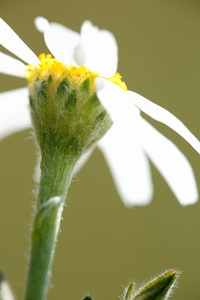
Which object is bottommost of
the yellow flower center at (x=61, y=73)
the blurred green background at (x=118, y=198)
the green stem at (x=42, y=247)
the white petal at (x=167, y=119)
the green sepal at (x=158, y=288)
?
the green sepal at (x=158, y=288)

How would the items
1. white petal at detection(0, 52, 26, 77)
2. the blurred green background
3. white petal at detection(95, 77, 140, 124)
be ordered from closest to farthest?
white petal at detection(95, 77, 140, 124) < white petal at detection(0, 52, 26, 77) < the blurred green background

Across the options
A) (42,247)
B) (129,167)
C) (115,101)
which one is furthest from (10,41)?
(129,167)

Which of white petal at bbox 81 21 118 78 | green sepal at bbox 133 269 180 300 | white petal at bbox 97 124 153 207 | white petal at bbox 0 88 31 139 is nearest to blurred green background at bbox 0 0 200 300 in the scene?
white petal at bbox 97 124 153 207

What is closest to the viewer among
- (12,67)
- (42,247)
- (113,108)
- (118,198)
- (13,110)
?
(42,247)

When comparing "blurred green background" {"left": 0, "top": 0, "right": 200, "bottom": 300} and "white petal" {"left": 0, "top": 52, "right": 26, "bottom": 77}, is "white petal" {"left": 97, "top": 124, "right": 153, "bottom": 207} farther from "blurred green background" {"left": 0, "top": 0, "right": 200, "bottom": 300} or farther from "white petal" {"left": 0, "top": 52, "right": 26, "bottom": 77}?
"blurred green background" {"left": 0, "top": 0, "right": 200, "bottom": 300}

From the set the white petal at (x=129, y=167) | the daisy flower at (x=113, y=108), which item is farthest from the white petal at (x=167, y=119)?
the white petal at (x=129, y=167)

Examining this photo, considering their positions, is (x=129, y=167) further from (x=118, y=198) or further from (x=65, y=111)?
(x=118, y=198)

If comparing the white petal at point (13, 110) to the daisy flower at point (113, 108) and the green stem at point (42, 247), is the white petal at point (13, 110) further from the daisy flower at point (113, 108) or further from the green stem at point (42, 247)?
the green stem at point (42, 247)
